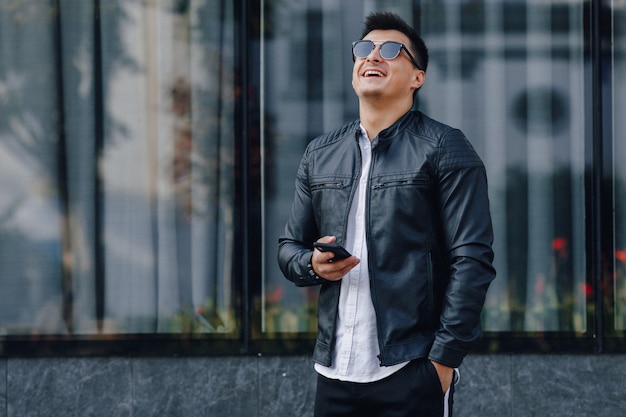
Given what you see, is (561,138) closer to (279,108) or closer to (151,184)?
(279,108)

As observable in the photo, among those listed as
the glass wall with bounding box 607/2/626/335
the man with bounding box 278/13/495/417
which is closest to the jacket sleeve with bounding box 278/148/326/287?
the man with bounding box 278/13/495/417

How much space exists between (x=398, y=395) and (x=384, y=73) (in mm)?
1255

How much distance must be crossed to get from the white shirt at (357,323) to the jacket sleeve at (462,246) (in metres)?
0.22

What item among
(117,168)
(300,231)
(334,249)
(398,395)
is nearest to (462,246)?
A: (334,249)

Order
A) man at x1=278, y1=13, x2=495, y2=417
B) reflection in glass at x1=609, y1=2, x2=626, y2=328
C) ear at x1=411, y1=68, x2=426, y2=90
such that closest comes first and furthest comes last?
man at x1=278, y1=13, x2=495, y2=417, ear at x1=411, y1=68, x2=426, y2=90, reflection in glass at x1=609, y1=2, x2=626, y2=328

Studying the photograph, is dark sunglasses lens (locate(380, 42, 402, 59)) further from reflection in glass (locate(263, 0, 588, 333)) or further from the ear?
reflection in glass (locate(263, 0, 588, 333))

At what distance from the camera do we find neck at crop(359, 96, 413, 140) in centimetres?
332

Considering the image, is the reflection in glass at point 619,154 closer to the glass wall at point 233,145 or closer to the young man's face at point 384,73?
the glass wall at point 233,145

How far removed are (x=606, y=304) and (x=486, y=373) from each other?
1.08 m

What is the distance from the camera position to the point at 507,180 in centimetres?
633

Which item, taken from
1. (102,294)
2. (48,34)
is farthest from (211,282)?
(48,34)

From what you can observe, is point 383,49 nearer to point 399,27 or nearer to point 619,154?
point 399,27

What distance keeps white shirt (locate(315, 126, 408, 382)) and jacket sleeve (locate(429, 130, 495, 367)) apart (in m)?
0.22

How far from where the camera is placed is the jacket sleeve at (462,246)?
302cm
